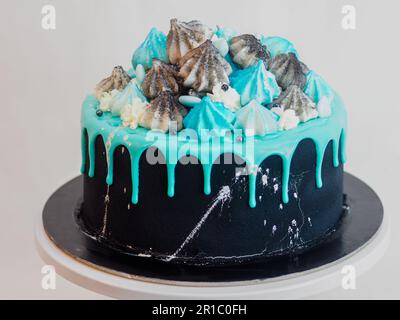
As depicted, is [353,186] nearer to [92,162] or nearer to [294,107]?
[294,107]

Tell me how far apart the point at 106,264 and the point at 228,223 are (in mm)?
467

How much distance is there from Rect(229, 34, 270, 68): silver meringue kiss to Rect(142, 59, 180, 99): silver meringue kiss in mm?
276

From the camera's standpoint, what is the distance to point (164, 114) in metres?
3.00

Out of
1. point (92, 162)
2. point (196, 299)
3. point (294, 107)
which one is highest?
point (294, 107)

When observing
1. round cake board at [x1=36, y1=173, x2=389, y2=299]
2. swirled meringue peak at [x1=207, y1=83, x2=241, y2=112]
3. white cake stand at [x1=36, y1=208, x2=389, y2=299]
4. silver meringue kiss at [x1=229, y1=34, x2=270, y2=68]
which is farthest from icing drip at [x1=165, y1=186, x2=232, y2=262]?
silver meringue kiss at [x1=229, y1=34, x2=270, y2=68]

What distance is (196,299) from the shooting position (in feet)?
9.07

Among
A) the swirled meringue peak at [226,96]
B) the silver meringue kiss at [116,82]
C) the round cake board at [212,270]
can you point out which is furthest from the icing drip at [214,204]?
the silver meringue kiss at [116,82]

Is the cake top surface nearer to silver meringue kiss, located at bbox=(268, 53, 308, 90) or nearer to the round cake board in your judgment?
silver meringue kiss, located at bbox=(268, 53, 308, 90)

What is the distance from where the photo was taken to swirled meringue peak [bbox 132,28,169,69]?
11.2 feet

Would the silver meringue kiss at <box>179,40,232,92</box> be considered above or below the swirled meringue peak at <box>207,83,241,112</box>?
above

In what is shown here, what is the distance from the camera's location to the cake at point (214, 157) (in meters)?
2.94

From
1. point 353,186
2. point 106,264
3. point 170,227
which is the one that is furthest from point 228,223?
point 353,186

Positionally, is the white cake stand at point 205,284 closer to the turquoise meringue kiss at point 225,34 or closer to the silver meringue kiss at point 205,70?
the silver meringue kiss at point 205,70

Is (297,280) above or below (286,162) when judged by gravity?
below
